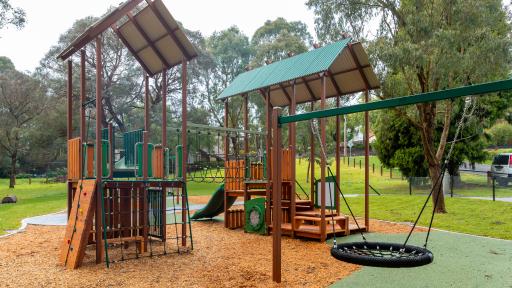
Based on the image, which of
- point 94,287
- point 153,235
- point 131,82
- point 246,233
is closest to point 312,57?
point 246,233

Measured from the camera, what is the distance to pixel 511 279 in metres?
5.89

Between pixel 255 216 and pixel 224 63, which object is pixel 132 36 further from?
pixel 224 63

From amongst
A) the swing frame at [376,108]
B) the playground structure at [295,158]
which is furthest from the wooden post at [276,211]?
the playground structure at [295,158]

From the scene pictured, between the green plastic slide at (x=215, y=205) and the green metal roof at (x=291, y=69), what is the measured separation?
109 inches

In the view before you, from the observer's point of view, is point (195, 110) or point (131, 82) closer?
point (131, 82)

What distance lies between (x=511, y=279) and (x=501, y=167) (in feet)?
78.8

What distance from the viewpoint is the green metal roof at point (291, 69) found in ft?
30.0

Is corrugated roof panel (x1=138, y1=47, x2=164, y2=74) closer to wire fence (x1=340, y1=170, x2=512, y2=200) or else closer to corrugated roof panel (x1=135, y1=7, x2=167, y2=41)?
corrugated roof panel (x1=135, y1=7, x2=167, y2=41)

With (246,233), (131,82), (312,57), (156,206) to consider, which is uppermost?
(131,82)

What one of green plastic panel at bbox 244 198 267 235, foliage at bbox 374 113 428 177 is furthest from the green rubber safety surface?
foliage at bbox 374 113 428 177

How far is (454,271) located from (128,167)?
6.65 meters

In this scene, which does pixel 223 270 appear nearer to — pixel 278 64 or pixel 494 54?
pixel 278 64

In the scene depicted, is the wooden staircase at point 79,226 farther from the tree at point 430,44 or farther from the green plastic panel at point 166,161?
the tree at point 430,44

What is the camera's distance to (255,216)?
10336 mm
